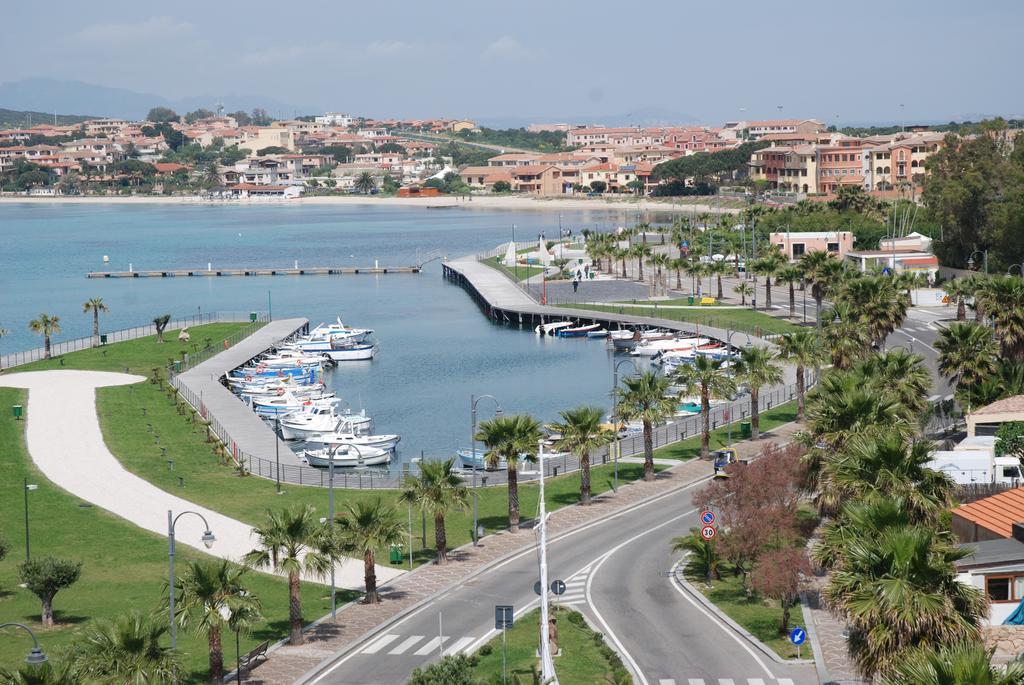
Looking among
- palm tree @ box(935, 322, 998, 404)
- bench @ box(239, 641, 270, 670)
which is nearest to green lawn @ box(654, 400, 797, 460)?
palm tree @ box(935, 322, 998, 404)

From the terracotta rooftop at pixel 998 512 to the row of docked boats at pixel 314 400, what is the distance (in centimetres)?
2724

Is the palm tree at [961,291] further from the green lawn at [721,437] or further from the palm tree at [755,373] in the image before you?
the palm tree at [755,373]

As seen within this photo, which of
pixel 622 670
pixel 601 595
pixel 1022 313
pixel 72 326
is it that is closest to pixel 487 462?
pixel 601 595

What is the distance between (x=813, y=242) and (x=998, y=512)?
9820 centimetres

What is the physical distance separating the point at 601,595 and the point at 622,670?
23.5 ft

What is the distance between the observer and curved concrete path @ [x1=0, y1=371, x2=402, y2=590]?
1886 inches

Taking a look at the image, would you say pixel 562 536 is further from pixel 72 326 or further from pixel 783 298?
pixel 72 326

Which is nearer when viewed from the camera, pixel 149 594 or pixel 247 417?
pixel 149 594

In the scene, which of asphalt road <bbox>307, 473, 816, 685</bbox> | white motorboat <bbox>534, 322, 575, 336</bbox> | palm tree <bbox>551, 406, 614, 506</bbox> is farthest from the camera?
white motorboat <bbox>534, 322, 575, 336</bbox>

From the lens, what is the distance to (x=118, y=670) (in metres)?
29.9

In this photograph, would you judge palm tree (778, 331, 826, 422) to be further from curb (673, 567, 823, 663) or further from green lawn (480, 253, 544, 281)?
green lawn (480, 253, 544, 281)

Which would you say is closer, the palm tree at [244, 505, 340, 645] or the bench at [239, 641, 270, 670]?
the bench at [239, 641, 270, 670]

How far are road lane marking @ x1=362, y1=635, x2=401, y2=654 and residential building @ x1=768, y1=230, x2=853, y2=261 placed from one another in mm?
100612

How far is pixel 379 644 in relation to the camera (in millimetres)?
37281
